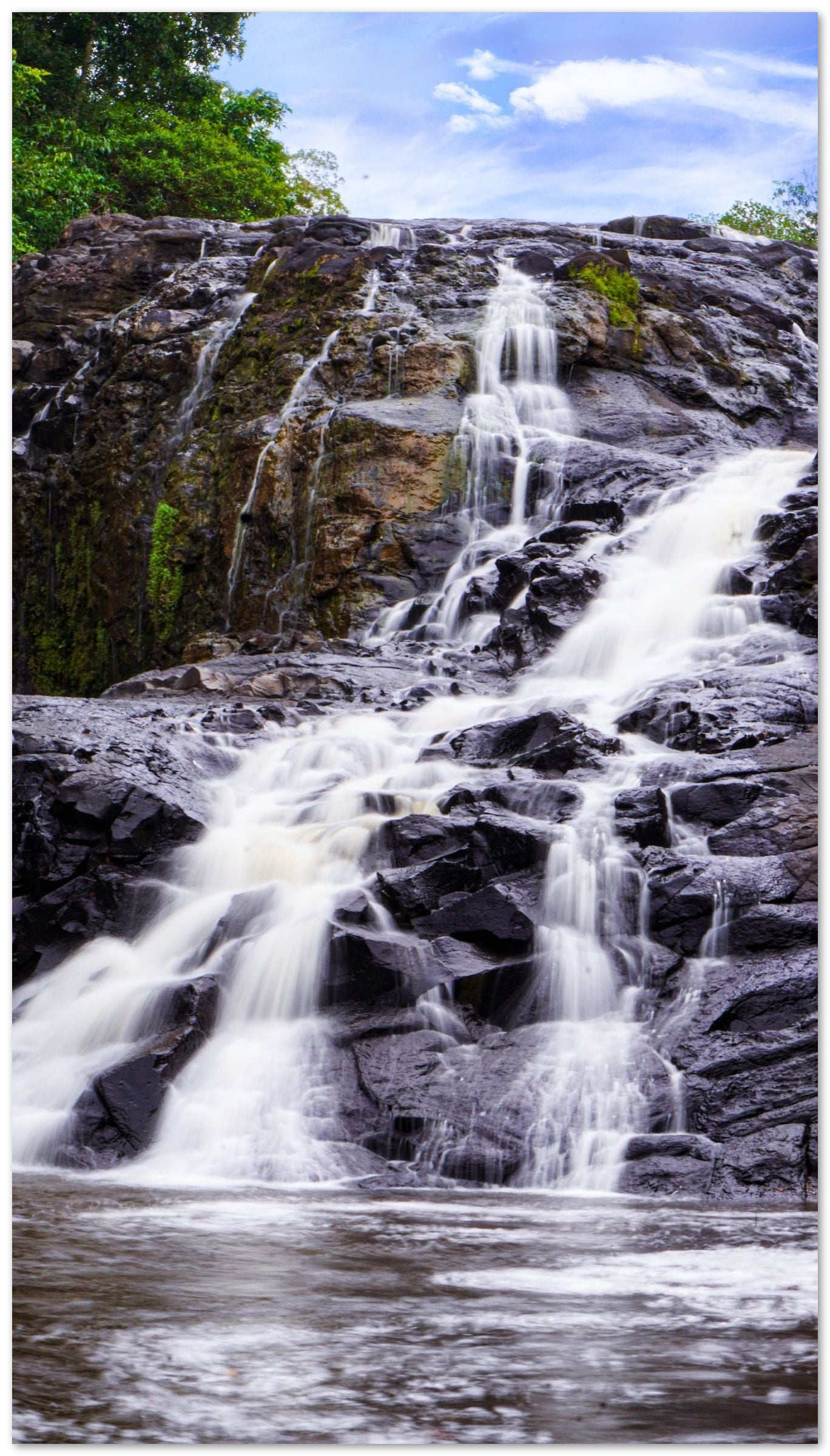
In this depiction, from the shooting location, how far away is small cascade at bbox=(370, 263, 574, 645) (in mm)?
13141

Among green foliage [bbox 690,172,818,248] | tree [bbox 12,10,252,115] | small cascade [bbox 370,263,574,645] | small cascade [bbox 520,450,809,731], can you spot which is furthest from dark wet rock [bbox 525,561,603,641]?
green foliage [bbox 690,172,818,248]

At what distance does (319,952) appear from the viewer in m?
6.52

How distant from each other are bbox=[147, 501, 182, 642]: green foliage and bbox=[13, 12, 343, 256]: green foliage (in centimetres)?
469

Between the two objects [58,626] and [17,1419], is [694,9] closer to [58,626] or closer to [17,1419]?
[17,1419]

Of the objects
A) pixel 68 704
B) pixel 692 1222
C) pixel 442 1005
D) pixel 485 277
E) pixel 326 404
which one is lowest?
pixel 692 1222

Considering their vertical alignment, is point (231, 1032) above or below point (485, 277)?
below

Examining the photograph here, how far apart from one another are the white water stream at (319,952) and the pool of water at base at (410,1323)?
31.4 inches

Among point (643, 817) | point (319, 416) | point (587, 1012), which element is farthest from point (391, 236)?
point (587, 1012)

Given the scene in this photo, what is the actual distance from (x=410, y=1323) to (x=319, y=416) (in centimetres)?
1280

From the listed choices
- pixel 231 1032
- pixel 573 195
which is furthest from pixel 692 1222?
pixel 573 195

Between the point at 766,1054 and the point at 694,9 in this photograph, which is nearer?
the point at 694,9

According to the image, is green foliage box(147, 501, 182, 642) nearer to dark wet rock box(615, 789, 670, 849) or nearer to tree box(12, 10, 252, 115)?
tree box(12, 10, 252, 115)

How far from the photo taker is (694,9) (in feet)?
14.5

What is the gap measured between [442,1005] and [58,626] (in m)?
12.1
